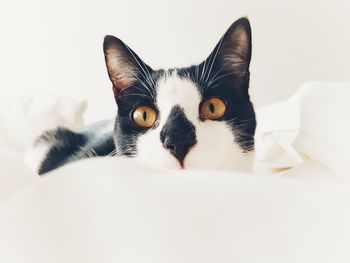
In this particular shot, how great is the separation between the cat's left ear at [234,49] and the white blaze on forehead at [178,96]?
0.06 meters

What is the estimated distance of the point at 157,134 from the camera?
0.52m

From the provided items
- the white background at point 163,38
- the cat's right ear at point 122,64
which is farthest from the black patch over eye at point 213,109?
the white background at point 163,38

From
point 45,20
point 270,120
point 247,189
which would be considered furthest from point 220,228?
point 45,20

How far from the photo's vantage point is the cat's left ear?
1.93 feet

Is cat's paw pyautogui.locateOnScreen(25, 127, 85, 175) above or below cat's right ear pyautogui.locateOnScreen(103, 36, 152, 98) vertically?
below

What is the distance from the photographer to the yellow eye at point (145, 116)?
1.81ft

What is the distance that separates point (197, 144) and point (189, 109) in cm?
5

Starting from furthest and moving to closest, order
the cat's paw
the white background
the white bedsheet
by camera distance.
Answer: the white background, the cat's paw, the white bedsheet

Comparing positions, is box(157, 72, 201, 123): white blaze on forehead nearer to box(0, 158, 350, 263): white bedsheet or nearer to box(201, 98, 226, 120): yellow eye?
box(201, 98, 226, 120): yellow eye

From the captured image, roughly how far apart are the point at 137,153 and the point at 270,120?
1.20ft

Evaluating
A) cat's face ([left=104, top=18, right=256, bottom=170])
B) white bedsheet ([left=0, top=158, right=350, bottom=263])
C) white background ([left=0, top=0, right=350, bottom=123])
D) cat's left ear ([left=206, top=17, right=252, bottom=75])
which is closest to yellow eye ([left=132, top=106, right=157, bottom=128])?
cat's face ([left=104, top=18, right=256, bottom=170])

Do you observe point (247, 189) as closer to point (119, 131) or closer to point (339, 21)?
point (119, 131)

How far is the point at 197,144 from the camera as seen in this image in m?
0.51

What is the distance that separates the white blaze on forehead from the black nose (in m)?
0.02
